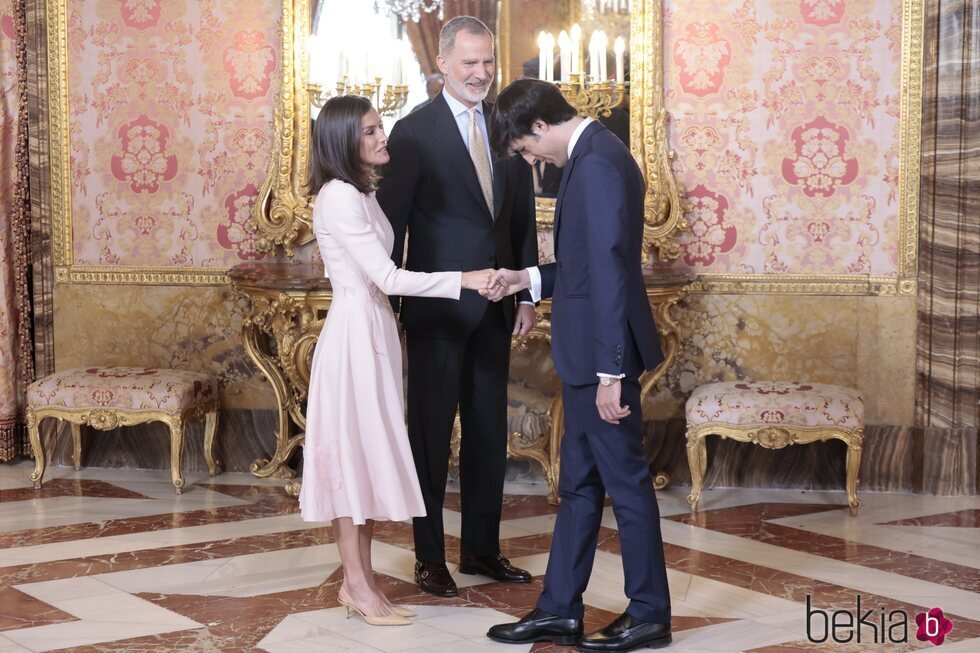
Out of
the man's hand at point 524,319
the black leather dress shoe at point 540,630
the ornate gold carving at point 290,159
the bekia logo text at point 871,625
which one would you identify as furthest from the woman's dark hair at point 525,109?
the ornate gold carving at point 290,159

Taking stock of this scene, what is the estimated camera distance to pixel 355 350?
3.38 metres

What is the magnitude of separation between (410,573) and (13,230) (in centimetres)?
300

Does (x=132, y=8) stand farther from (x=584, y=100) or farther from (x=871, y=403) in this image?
(x=871, y=403)

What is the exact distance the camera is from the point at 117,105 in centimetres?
577

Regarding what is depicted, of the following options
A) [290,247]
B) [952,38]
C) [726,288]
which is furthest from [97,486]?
[952,38]

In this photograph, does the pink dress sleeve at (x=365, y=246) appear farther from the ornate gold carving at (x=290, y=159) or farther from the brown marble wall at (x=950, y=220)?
the brown marble wall at (x=950, y=220)

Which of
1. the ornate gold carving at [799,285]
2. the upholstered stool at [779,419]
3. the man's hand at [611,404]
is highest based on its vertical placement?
the ornate gold carving at [799,285]

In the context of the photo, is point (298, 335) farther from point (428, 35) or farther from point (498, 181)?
point (498, 181)

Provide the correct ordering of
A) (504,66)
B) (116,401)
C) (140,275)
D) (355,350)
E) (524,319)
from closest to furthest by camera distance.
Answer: (355,350) < (524,319) < (116,401) < (504,66) < (140,275)

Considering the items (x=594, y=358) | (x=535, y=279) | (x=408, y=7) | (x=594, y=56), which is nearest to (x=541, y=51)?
(x=594, y=56)

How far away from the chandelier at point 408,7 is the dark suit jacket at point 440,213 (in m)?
1.76

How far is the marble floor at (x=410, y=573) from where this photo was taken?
338cm

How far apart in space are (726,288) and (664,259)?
0.31 m

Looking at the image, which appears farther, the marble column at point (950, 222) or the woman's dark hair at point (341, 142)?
the marble column at point (950, 222)
